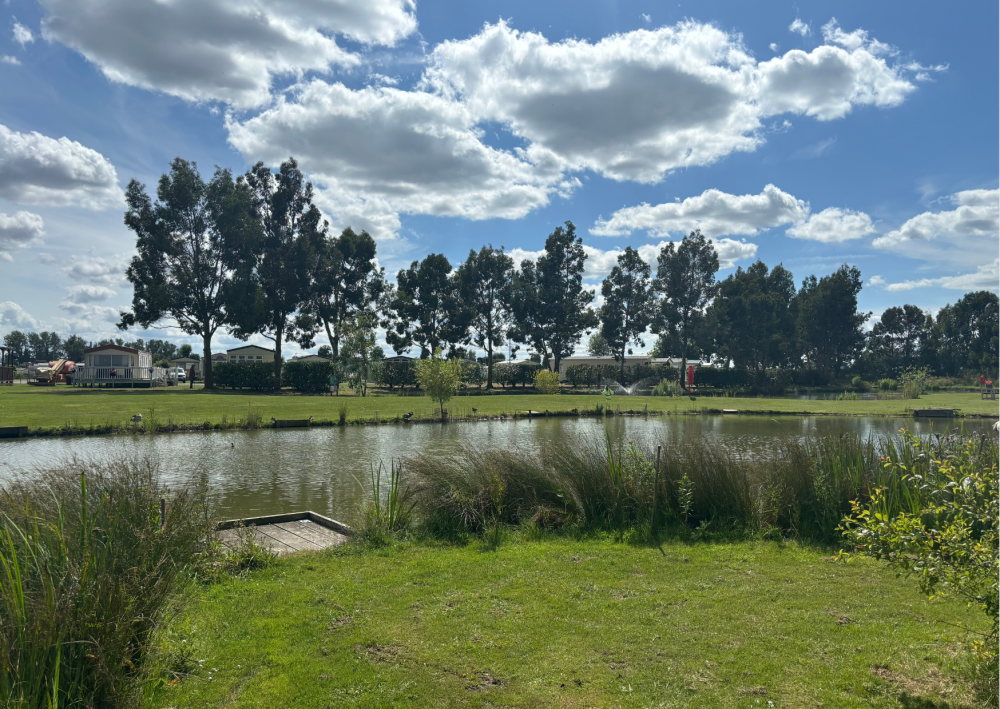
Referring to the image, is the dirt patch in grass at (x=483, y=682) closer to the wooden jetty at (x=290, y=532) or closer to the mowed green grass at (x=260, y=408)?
the wooden jetty at (x=290, y=532)

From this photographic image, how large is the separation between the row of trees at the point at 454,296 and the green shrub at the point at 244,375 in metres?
0.75

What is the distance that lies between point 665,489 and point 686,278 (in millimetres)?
59117

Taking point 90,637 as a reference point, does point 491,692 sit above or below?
below

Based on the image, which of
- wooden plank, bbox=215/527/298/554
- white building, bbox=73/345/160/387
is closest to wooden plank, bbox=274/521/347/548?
wooden plank, bbox=215/527/298/554

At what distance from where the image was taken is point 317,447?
18.7 metres

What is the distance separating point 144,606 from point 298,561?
10.7ft

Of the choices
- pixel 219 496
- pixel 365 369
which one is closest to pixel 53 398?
pixel 365 369

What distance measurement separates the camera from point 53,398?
31859 millimetres

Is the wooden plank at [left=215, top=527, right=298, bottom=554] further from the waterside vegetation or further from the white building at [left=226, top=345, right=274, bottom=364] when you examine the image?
the white building at [left=226, top=345, right=274, bottom=364]

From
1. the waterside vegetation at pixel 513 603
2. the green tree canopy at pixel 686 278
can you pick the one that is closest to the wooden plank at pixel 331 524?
the waterside vegetation at pixel 513 603

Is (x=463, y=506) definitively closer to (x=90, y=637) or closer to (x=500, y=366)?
(x=90, y=637)

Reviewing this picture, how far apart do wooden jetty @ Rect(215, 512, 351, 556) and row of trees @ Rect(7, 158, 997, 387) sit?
111ft

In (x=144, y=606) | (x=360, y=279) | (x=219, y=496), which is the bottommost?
(x=219, y=496)

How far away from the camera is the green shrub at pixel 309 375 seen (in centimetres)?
4403
